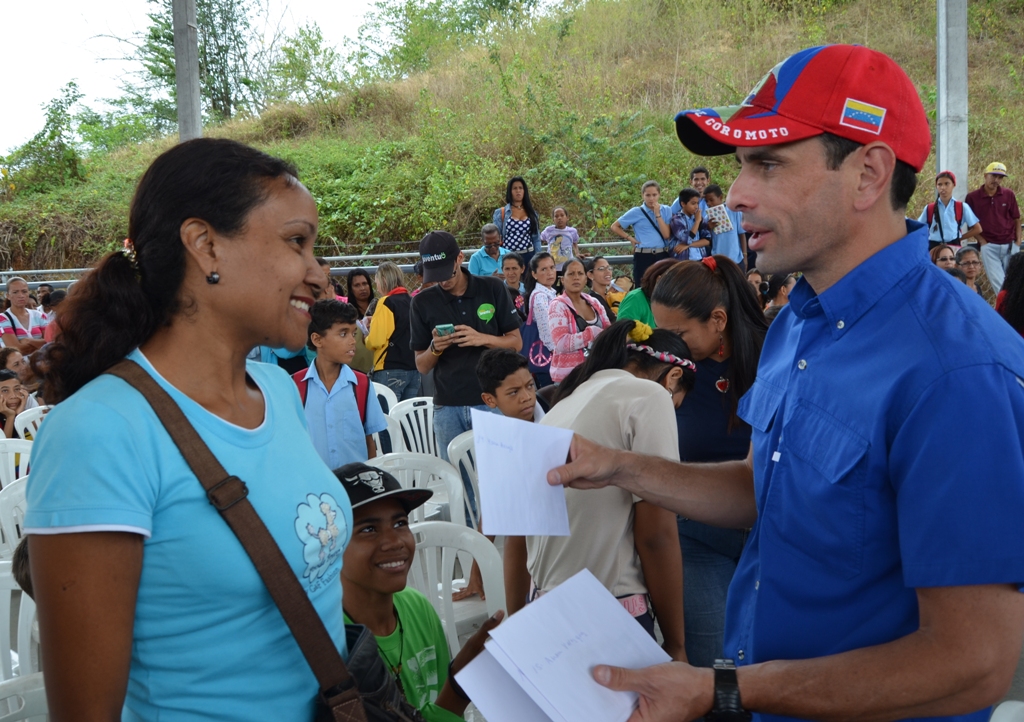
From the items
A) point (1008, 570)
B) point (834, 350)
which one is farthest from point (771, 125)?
point (1008, 570)

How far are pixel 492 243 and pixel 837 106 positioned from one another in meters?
9.72

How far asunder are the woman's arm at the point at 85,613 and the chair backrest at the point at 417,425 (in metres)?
4.87

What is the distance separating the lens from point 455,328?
5.51m

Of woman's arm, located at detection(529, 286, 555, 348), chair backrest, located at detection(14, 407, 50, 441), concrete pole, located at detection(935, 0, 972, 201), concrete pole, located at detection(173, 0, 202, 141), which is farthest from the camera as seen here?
concrete pole, located at detection(935, 0, 972, 201)

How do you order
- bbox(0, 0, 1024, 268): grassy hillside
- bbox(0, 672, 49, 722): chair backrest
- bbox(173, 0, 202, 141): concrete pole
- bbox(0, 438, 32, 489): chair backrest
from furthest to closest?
bbox(0, 0, 1024, 268): grassy hillside, bbox(173, 0, 202, 141): concrete pole, bbox(0, 438, 32, 489): chair backrest, bbox(0, 672, 49, 722): chair backrest

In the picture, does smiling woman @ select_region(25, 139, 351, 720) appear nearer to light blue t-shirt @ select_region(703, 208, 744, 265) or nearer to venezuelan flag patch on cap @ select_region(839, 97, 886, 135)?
venezuelan flag patch on cap @ select_region(839, 97, 886, 135)

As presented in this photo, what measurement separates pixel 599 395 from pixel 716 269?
1074mm

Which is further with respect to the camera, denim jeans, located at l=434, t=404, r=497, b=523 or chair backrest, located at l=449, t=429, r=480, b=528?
denim jeans, located at l=434, t=404, r=497, b=523

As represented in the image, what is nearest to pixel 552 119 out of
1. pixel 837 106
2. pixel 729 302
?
pixel 729 302

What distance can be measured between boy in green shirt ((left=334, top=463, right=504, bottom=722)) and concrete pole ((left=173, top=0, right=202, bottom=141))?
5.71 metres

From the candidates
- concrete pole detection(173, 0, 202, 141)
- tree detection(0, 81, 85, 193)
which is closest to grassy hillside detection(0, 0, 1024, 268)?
tree detection(0, 81, 85, 193)

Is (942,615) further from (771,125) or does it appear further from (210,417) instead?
(210,417)

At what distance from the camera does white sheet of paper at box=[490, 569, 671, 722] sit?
1.37m

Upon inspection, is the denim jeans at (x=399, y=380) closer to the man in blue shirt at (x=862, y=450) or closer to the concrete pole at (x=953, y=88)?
the man in blue shirt at (x=862, y=450)
